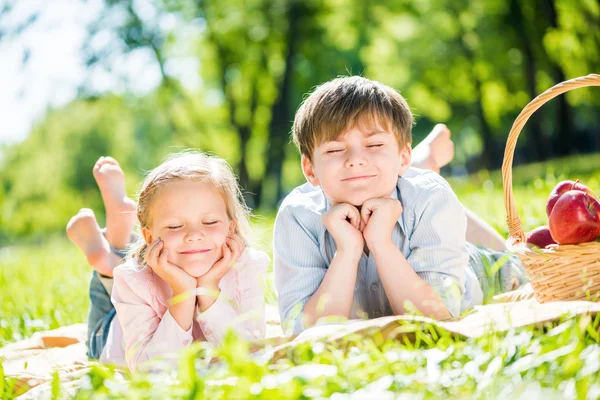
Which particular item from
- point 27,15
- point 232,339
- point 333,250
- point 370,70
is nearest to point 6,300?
point 333,250

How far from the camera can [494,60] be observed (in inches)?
805

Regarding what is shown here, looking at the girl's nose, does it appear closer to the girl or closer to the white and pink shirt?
the girl

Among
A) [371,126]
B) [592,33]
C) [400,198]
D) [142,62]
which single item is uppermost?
[142,62]

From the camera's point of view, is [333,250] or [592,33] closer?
[333,250]

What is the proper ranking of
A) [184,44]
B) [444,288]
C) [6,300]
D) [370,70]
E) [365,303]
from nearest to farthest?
[444,288], [365,303], [6,300], [184,44], [370,70]

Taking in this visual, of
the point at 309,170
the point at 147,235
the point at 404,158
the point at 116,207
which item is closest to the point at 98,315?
the point at 116,207

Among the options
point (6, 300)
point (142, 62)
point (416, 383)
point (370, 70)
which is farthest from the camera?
point (370, 70)

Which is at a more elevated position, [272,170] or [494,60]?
[494,60]

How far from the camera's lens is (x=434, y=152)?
14.0ft

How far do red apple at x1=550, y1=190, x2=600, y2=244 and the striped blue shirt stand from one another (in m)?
0.40

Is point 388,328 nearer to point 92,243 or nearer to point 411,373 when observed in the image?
point 411,373

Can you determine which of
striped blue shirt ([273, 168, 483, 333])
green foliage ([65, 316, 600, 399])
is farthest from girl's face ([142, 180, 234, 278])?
green foliage ([65, 316, 600, 399])

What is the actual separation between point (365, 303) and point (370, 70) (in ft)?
69.5

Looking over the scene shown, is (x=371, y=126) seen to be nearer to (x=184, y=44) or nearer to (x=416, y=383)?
(x=416, y=383)
